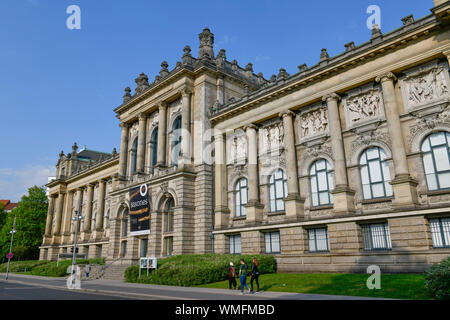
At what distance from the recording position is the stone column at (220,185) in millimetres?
33500

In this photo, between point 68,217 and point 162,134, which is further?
point 68,217

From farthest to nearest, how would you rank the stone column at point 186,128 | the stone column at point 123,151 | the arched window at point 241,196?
the stone column at point 123,151 < the stone column at point 186,128 < the arched window at point 241,196

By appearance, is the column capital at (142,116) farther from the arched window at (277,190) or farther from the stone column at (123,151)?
the arched window at (277,190)

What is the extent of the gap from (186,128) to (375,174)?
19.8 m

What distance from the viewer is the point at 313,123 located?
94.3 feet

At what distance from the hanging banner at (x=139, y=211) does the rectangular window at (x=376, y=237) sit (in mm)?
22221

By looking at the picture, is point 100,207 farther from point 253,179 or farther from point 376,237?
point 376,237

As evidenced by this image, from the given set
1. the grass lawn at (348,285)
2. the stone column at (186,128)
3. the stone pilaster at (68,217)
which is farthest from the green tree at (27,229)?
the grass lawn at (348,285)

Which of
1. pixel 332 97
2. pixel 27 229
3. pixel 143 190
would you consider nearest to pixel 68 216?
pixel 27 229

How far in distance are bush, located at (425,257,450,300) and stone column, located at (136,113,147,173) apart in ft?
108

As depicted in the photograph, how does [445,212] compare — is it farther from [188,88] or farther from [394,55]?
[188,88]

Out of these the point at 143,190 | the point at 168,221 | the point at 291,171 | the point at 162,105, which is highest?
the point at 162,105

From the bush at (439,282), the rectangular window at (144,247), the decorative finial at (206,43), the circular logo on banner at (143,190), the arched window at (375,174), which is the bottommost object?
the bush at (439,282)

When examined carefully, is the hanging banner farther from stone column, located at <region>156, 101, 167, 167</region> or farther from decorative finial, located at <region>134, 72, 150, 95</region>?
decorative finial, located at <region>134, 72, 150, 95</region>
